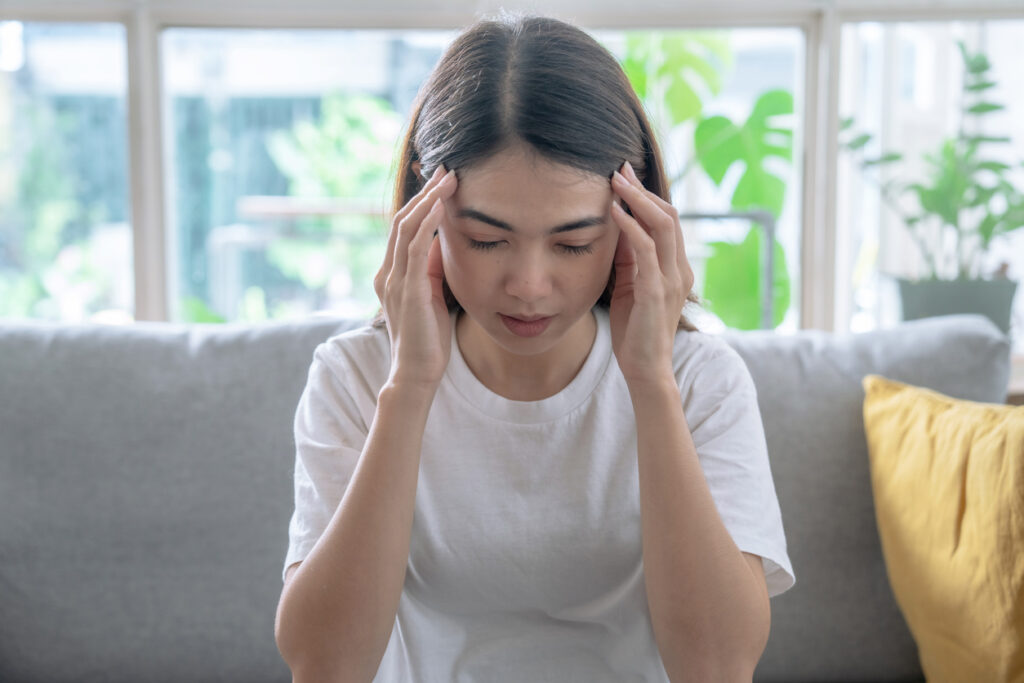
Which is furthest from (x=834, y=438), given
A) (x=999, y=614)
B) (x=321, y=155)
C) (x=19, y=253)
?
(x=19, y=253)

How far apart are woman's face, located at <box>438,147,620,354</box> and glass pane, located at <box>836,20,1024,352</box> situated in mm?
1397

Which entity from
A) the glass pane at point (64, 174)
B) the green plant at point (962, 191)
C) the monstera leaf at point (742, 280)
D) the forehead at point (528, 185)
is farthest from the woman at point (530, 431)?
the glass pane at point (64, 174)

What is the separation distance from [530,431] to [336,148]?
1338 millimetres

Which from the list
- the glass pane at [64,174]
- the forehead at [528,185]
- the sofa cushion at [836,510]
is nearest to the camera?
the forehead at [528,185]

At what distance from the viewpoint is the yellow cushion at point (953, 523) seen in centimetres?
132

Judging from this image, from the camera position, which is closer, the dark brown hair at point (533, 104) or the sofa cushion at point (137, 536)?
the dark brown hair at point (533, 104)

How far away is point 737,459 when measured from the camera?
3.86 ft

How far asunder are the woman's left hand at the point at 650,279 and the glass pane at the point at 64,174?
1619mm

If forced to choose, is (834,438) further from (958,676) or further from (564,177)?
(564,177)

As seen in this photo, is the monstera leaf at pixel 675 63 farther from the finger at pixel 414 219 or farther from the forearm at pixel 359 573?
the forearm at pixel 359 573

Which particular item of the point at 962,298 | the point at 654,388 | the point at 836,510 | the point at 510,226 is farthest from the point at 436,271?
the point at 962,298

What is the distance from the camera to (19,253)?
2.36m

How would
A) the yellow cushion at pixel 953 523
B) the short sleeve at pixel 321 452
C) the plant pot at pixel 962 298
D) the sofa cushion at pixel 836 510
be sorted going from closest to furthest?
the short sleeve at pixel 321 452
the yellow cushion at pixel 953 523
the sofa cushion at pixel 836 510
the plant pot at pixel 962 298

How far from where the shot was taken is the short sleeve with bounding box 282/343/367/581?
114cm
